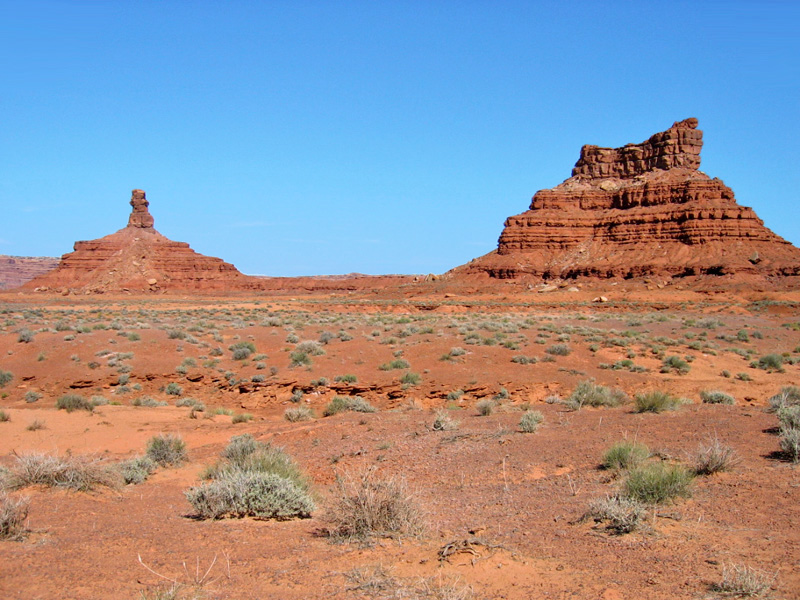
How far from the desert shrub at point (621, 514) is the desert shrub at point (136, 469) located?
6221 mm

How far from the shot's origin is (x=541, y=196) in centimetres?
8600

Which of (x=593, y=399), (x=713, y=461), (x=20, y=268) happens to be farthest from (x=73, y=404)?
(x=20, y=268)

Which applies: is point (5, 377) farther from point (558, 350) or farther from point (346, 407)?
point (558, 350)

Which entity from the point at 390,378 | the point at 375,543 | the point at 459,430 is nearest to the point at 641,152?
the point at 390,378

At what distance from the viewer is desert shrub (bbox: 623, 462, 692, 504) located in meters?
6.13

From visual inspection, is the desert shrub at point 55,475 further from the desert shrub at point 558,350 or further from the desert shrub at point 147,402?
the desert shrub at point 558,350

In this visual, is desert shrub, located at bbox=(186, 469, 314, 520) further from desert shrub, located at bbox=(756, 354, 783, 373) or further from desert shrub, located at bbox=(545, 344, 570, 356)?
desert shrub, located at bbox=(756, 354, 783, 373)

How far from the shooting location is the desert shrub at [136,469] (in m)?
8.68

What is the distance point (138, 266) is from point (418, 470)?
101933 mm

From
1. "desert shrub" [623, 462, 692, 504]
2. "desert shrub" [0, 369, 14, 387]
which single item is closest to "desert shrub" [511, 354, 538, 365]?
"desert shrub" [623, 462, 692, 504]

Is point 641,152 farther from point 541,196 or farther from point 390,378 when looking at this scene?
point 390,378

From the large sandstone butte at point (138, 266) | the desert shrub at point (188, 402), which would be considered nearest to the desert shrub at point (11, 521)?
the desert shrub at point (188, 402)

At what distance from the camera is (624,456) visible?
7.59 metres

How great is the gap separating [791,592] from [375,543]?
125 inches
